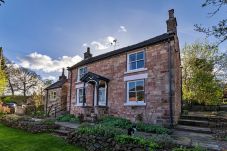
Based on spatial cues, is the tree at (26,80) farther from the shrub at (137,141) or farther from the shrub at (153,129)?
the shrub at (137,141)

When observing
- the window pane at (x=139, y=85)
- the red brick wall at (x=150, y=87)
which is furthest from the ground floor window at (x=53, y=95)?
the window pane at (x=139, y=85)

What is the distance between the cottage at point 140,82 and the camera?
12402 mm

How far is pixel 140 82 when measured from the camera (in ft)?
46.0

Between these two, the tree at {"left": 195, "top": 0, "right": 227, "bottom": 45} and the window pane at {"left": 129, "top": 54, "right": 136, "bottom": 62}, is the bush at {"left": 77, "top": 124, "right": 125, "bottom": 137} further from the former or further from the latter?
the window pane at {"left": 129, "top": 54, "right": 136, "bottom": 62}

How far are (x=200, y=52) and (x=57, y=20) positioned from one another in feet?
62.4

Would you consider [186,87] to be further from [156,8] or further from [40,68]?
[40,68]

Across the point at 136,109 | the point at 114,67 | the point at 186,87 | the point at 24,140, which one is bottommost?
the point at 24,140

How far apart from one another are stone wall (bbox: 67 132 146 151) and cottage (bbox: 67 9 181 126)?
5.16 m

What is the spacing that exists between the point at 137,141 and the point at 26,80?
140 ft

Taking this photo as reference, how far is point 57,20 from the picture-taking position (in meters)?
15.2

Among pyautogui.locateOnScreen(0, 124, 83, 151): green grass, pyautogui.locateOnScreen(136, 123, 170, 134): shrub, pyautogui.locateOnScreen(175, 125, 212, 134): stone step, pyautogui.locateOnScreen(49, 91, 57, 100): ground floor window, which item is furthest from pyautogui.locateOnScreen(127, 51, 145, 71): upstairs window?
pyautogui.locateOnScreen(49, 91, 57, 100): ground floor window

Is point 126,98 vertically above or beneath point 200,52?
beneath

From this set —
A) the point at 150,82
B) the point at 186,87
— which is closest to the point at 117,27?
the point at 150,82

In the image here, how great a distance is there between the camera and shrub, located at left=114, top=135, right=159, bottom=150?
6.91m
